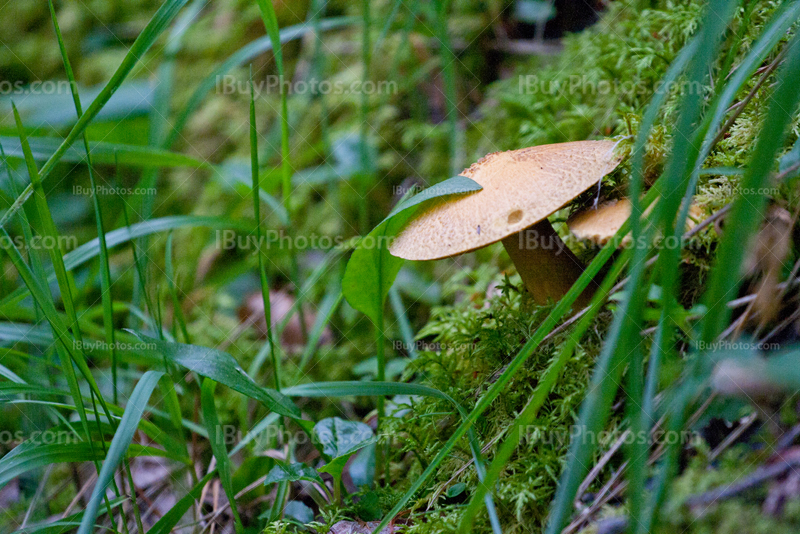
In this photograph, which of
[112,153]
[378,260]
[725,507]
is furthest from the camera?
[112,153]

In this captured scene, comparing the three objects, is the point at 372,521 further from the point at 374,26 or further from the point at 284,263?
the point at 374,26

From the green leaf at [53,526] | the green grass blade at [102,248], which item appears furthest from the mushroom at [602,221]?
the green leaf at [53,526]

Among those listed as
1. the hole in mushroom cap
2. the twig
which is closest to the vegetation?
the twig

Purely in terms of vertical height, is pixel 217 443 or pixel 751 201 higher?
pixel 751 201

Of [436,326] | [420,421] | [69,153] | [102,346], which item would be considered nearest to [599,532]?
[420,421]
